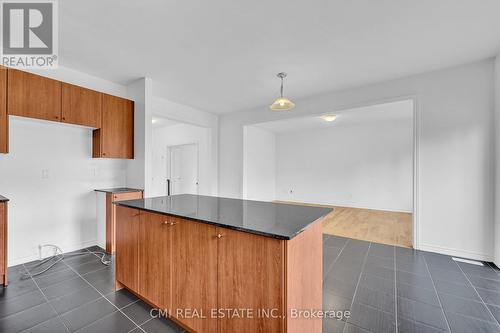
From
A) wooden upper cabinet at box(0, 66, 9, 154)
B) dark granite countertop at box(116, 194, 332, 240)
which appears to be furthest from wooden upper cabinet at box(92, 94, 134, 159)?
dark granite countertop at box(116, 194, 332, 240)

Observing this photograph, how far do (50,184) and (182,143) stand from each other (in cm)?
371

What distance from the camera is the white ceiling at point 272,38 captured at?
192 centimetres

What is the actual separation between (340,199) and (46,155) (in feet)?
22.5

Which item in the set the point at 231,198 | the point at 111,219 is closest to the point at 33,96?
the point at 111,219

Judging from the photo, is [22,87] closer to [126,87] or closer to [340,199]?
[126,87]

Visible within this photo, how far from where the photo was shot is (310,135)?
7.29m

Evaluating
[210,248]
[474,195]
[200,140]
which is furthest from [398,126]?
[210,248]

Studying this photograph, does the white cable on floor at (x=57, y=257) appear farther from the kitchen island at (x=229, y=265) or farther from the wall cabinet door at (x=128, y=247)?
the kitchen island at (x=229, y=265)

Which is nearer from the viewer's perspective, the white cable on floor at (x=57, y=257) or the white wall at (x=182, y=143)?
the white cable on floor at (x=57, y=257)

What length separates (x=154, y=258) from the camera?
1698mm

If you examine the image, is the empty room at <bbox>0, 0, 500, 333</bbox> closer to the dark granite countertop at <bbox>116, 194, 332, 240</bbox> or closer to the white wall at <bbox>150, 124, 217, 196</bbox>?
the dark granite countertop at <bbox>116, 194, 332, 240</bbox>

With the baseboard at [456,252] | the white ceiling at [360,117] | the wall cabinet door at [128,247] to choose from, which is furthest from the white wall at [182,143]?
the baseboard at [456,252]

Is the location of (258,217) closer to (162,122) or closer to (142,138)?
(142,138)

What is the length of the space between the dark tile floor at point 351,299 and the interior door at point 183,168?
3.57 metres
